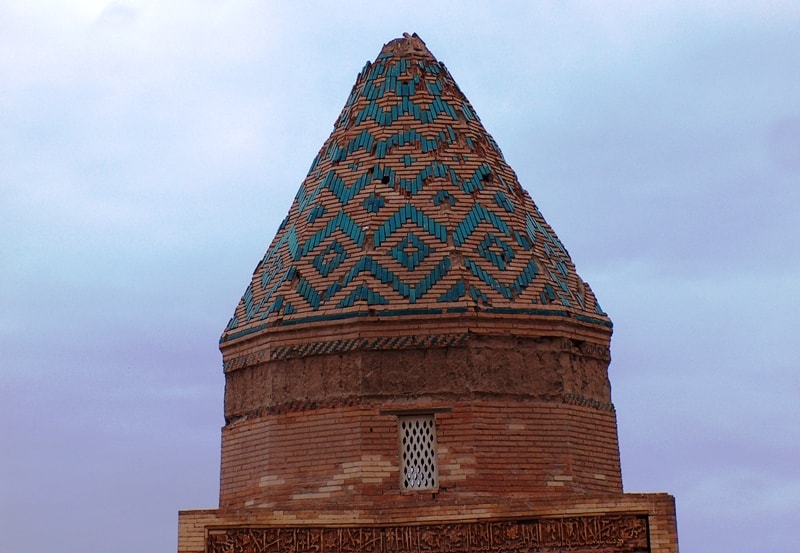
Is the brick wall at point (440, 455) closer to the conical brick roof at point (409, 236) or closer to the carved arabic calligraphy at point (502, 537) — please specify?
the carved arabic calligraphy at point (502, 537)

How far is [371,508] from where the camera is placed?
1320cm

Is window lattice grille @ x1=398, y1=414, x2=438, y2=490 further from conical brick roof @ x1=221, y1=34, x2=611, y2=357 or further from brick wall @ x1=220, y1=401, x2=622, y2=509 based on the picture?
conical brick roof @ x1=221, y1=34, x2=611, y2=357

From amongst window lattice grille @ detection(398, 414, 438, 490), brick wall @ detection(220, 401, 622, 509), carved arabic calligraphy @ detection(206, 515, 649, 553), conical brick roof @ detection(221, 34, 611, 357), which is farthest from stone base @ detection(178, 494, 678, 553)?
conical brick roof @ detection(221, 34, 611, 357)

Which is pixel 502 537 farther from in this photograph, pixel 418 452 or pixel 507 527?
pixel 418 452

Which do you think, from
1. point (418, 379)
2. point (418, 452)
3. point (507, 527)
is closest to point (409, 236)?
point (418, 379)

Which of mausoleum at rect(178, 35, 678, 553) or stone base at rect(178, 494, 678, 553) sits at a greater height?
mausoleum at rect(178, 35, 678, 553)

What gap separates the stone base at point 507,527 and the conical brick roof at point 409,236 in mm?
1646

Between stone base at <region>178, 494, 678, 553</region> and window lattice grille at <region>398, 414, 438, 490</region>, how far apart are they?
392 mm

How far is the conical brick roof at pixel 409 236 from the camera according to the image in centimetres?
1394

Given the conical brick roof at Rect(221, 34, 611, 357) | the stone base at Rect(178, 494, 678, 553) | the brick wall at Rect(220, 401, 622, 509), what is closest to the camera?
→ the stone base at Rect(178, 494, 678, 553)

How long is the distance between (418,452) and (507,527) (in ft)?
3.48

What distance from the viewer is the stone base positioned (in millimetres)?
13070

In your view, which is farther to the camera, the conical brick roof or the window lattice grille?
the conical brick roof

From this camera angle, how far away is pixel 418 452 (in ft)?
44.6
